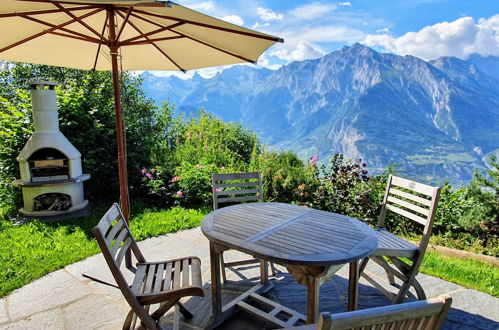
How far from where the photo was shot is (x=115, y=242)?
2.04 m

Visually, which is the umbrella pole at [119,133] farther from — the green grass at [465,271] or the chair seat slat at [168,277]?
the green grass at [465,271]

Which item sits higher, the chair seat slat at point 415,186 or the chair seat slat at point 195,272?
the chair seat slat at point 415,186

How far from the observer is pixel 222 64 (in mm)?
3352

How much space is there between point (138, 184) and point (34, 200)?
5.70 ft

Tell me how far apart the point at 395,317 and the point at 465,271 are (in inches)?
117

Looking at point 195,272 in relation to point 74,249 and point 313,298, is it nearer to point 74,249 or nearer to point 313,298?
point 313,298

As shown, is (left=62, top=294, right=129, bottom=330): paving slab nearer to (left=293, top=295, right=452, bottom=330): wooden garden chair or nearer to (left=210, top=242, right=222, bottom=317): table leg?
(left=210, top=242, right=222, bottom=317): table leg

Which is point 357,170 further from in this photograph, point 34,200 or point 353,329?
point 34,200

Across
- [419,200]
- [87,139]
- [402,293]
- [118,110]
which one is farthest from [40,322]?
[87,139]

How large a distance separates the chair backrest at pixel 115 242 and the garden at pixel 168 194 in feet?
4.51

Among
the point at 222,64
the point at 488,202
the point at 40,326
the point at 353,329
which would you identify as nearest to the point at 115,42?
the point at 222,64

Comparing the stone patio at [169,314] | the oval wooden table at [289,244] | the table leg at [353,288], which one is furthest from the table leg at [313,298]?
the stone patio at [169,314]

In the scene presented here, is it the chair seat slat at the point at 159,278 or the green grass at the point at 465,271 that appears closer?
the chair seat slat at the point at 159,278

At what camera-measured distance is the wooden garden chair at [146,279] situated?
67.9 inches
